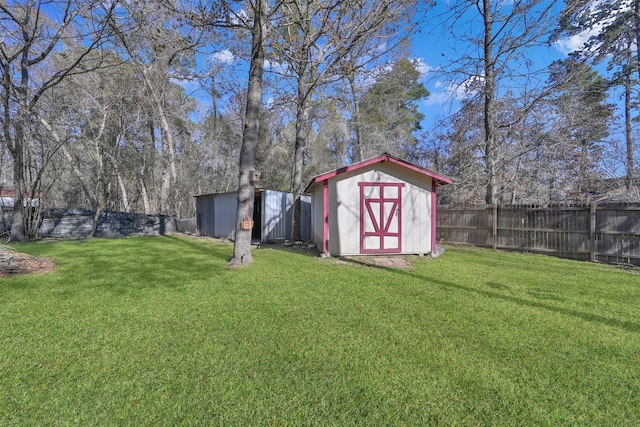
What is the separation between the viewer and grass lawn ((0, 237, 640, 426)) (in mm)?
1780

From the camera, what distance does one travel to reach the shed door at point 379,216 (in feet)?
23.1

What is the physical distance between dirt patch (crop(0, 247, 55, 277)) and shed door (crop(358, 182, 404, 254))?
6.35 meters

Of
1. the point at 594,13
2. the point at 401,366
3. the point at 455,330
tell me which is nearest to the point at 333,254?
the point at 455,330

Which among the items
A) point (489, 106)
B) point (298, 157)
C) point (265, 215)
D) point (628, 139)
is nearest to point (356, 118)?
point (298, 157)

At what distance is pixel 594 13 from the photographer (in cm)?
905

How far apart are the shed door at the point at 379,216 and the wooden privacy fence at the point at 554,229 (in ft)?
10.1

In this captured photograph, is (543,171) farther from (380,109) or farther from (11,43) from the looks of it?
(11,43)

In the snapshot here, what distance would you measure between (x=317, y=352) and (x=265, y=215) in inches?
328

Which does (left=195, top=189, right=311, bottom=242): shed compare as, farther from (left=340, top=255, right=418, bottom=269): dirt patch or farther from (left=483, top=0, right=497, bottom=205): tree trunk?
(left=483, top=0, right=497, bottom=205): tree trunk

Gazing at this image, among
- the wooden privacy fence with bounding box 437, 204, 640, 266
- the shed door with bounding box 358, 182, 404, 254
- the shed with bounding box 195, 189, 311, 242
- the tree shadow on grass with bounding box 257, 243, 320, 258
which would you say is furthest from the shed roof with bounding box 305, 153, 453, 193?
the shed with bounding box 195, 189, 311, 242

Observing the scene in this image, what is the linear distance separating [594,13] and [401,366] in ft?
42.3

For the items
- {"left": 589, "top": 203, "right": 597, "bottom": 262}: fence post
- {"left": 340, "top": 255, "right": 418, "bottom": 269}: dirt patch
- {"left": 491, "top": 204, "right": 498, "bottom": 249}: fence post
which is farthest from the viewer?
{"left": 491, "top": 204, "right": 498, "bottom": 249}: fence post

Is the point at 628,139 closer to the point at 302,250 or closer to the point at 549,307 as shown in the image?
the point at 549,307

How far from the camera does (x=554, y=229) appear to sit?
285 inches
